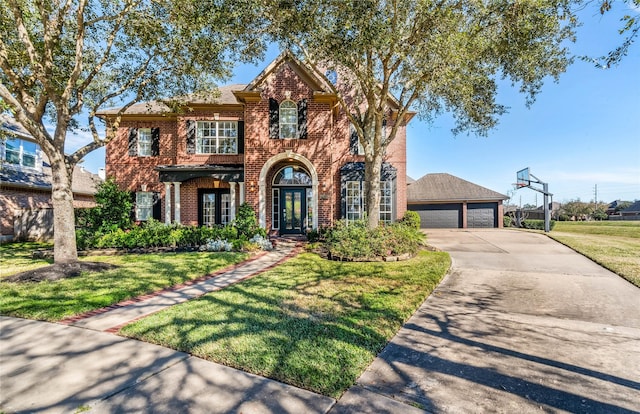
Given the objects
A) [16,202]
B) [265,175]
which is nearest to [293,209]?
[265,175]

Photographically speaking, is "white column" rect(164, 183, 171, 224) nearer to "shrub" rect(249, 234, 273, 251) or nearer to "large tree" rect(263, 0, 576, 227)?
"shrub" rect(249, 234, 273, 251)

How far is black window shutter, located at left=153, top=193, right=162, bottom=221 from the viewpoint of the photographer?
50.1 feet

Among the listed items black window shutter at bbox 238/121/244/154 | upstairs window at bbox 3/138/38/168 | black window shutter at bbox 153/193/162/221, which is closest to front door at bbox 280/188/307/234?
black window shutter at bbox 238/121/244/154

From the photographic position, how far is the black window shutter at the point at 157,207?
1528 centimetres

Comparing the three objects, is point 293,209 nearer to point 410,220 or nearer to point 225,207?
point 225,207

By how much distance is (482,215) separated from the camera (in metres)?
24.6

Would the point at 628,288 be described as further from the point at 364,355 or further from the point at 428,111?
the point at 428,111

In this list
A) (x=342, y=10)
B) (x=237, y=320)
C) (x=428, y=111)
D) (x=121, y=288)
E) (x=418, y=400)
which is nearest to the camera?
(x=418, y=400)

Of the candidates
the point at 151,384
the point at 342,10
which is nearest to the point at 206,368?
the point at 151,384

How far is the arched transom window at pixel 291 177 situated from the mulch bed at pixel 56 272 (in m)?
8.49

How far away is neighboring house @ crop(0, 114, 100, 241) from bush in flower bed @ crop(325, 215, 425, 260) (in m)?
14.7

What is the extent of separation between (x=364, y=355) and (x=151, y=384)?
7.45 feet

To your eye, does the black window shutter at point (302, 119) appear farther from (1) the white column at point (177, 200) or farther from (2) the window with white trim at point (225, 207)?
(1) the white column at point (177, 200)

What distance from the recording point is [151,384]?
9.34ft
